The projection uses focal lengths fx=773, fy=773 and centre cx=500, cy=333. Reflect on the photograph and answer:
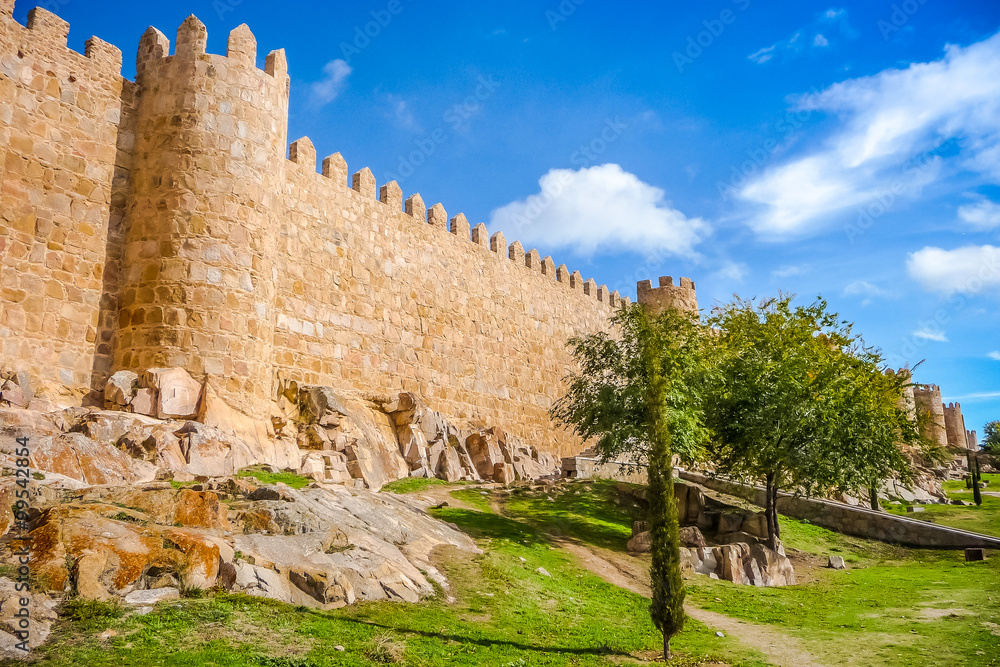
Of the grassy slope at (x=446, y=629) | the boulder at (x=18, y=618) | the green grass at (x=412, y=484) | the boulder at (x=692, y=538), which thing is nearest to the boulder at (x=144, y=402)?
the green grass at (x=412, y=484)

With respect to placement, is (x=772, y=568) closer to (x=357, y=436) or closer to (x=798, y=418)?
(x=798, y=418)

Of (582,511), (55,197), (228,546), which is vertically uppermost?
(55,197)

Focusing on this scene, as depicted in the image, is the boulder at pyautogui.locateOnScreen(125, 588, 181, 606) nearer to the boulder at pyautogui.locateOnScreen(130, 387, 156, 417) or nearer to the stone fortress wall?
the boulder at pyautogui.locateOnScreen(130, 387, 156, 417)

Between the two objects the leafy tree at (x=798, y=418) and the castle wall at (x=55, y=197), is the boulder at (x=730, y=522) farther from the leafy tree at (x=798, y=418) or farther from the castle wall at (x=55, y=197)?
the castle wall at (x=55, y=197)

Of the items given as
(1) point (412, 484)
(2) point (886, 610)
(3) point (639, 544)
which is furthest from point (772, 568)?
(1) point (412, 484)

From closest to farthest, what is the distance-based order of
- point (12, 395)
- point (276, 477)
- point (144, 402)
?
point (12, 395) < point (276, 477) < point (144, 402)

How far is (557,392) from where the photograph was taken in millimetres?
29719

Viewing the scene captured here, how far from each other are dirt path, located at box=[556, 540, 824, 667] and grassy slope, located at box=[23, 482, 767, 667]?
434mm

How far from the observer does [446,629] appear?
9031mm

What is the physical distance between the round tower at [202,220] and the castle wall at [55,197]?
0.57 m

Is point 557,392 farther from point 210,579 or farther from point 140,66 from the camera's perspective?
point 210,579

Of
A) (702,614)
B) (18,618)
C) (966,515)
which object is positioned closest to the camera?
(18,618)

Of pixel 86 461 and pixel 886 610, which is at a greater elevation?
pixel 86 461

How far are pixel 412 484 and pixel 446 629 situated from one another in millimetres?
8985
